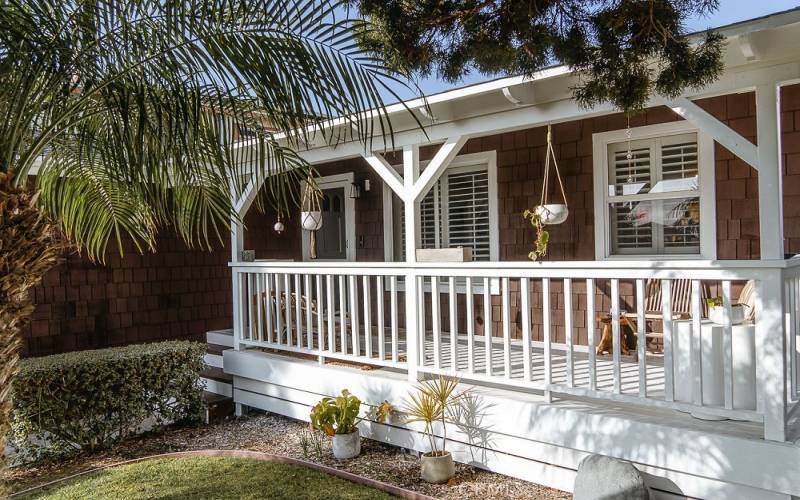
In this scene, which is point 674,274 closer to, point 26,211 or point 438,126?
point 438,126

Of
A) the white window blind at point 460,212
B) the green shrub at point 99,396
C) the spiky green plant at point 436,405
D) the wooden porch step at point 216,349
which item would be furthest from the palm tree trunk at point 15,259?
the white window blind at point 460,212

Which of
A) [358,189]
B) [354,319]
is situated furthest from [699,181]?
[358,189]

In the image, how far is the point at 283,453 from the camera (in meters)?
5.30

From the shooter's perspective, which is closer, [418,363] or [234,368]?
[418,363]

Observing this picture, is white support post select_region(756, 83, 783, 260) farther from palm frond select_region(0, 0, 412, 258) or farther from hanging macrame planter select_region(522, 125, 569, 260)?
palm frond select_region(0, 0, 412, 258)

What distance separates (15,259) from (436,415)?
2.90m

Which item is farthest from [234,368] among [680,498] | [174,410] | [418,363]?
[680,498]

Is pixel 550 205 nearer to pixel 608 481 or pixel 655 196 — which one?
pixel 655 196

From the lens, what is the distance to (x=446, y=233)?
24.9 feet

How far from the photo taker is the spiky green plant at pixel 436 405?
4480 millimetres

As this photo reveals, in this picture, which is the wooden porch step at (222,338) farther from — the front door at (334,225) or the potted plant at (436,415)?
the potted plant at (436,415)

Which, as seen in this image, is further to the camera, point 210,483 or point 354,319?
point 354,319

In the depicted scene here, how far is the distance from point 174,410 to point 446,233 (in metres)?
3.71

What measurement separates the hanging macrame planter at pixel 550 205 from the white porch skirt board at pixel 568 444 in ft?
5.87
